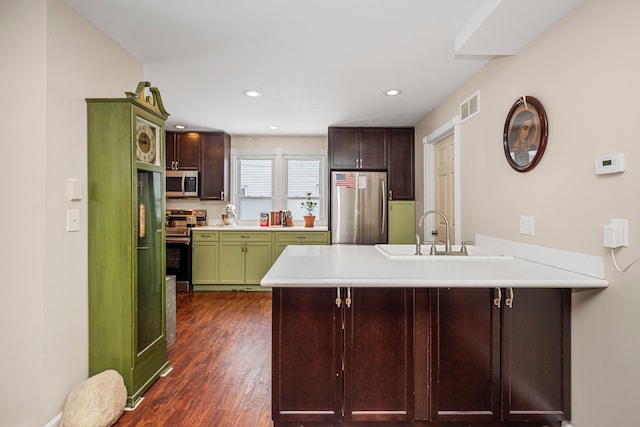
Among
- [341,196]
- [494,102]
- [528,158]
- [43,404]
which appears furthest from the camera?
[341,196]

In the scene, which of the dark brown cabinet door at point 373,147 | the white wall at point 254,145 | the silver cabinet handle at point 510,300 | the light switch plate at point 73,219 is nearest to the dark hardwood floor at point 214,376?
the light switch plate at point 73,219

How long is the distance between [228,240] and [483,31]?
157 inches

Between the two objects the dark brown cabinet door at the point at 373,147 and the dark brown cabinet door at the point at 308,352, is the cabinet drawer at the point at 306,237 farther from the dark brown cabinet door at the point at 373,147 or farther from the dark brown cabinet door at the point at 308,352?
the dark brown cabinet door at the point at 308,352

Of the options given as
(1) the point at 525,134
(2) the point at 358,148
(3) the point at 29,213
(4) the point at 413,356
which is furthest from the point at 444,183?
(3) the point at 29,213

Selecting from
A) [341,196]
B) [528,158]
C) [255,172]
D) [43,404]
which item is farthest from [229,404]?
[255,172]

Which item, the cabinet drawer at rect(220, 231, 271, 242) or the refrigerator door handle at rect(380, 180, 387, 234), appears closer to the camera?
the refrigerator door handle at rect(380, 180, 387, 234)

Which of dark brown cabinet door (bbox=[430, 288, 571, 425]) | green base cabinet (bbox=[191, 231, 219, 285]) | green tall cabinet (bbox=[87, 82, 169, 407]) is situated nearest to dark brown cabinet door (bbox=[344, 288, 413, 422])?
dark brown cabinet door (bbox=[430, 288, 571, 425])

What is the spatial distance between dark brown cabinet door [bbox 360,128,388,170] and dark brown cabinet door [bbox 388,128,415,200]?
0.10 meters

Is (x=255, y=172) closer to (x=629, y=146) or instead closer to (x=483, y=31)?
(x=483, y=31)

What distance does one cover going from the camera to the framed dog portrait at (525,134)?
202 centimetres

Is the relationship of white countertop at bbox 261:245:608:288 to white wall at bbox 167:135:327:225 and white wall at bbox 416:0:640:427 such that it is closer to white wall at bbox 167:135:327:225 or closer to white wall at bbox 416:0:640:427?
white wall at bbox 416:0:640:427

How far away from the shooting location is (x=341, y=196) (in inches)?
189

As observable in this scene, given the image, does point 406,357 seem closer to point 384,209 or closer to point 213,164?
point 384,209

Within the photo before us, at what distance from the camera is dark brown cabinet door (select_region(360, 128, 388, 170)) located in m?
4.84
